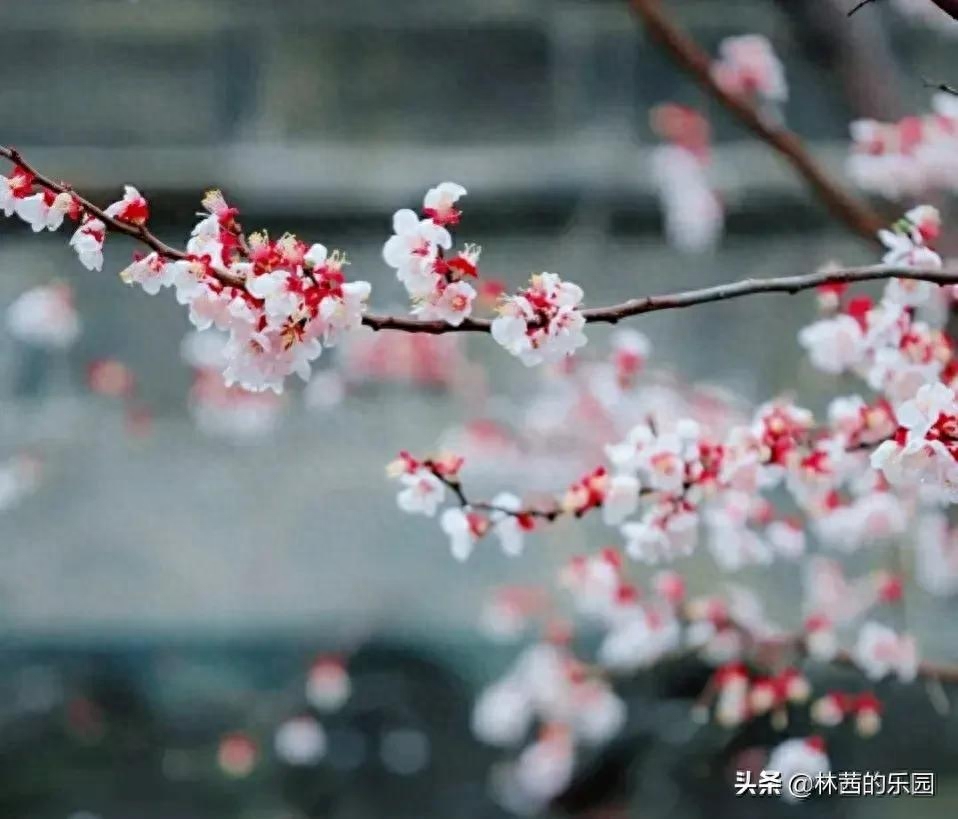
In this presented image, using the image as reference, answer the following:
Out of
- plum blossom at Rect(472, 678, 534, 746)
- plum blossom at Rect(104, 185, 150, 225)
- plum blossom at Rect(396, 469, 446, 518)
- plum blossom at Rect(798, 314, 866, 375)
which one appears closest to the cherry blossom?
plum blossom at Rect(396, 469, 446, 518)

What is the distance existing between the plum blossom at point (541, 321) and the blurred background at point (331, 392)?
1588 millimetres

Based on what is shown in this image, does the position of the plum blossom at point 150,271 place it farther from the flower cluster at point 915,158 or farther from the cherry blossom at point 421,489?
the flower cluster at point 915,158

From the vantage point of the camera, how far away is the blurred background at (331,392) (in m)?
2.55

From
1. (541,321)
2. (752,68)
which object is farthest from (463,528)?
(752,68)

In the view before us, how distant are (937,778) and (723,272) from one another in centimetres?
124

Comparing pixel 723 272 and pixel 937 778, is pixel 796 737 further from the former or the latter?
pixel 723 272

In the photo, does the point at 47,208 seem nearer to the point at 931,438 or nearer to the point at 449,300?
the point at 449,300

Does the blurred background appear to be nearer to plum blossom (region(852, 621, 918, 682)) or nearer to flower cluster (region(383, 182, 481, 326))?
plum blossom (region(852, 621, 918, 682))

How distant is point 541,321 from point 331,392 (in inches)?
65.2

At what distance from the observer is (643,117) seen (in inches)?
107

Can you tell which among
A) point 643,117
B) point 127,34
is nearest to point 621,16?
point 643,117

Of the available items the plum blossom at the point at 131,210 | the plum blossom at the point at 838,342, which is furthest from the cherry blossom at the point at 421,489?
the plum blossom at the point at 838,342

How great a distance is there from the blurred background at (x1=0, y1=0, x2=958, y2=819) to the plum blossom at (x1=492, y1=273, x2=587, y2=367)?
1.59m

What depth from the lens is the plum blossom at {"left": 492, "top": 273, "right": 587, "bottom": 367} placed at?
1026 millimetres
